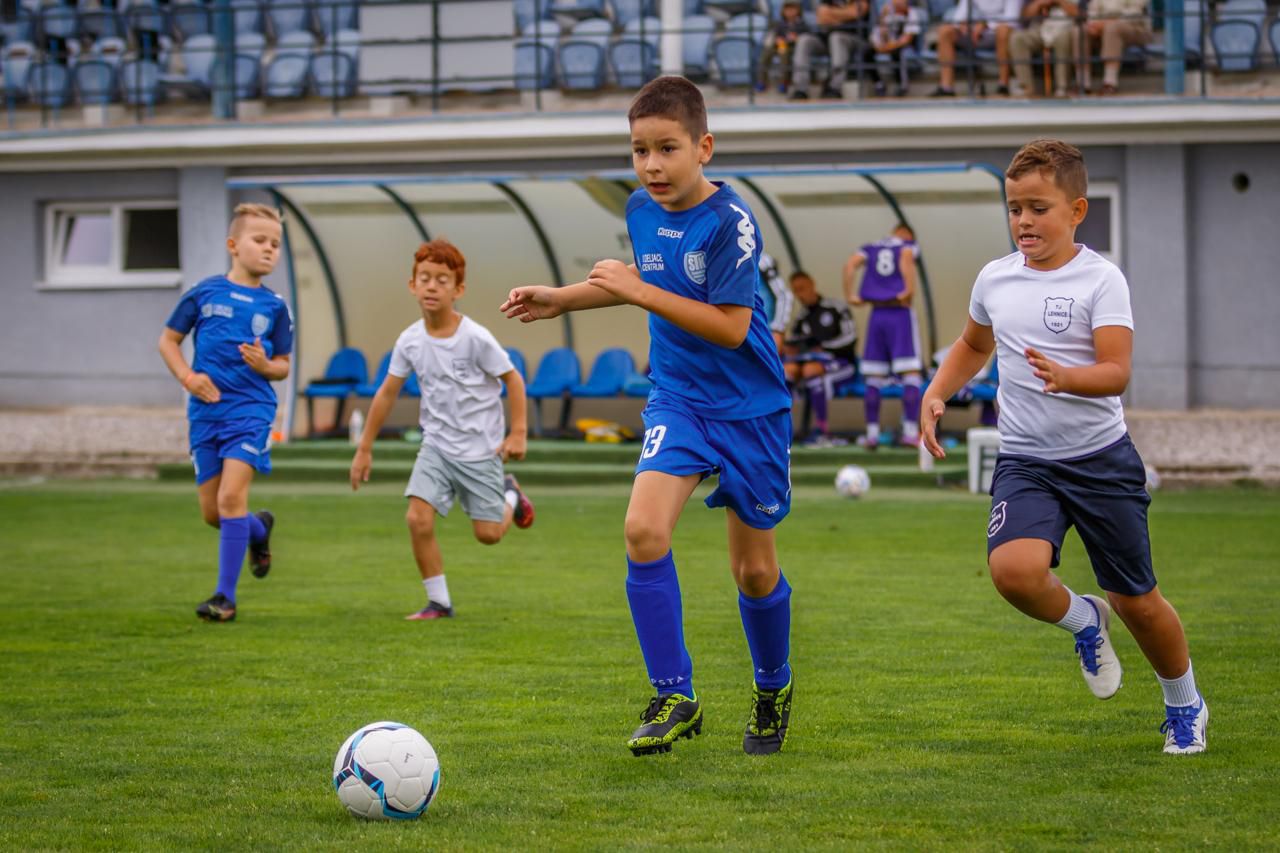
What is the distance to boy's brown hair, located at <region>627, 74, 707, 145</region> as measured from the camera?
496 cm

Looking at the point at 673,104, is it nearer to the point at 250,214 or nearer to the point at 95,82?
the point at 250,214

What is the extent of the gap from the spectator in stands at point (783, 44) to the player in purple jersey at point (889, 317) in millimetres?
3731

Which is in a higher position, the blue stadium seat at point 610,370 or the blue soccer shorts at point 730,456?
the blue soccer shorts at point 730,456

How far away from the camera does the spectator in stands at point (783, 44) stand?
1991cm

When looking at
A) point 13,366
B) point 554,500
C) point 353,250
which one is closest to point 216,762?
point 554,500

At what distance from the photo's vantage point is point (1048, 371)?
183 inches

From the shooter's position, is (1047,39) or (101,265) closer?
(1047,39)

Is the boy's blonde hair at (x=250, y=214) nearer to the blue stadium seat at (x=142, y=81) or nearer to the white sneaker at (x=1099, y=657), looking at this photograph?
the white sneaker at (x=1099, y=657)

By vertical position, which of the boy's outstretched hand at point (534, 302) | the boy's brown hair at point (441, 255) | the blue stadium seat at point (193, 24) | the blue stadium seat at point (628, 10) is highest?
the blue stadium seat at point (193, 24)

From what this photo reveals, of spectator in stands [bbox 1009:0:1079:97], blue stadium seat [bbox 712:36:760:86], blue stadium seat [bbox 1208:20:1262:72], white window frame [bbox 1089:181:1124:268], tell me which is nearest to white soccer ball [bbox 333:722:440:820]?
spectator in stands [bbox 1009:0:1079:97]

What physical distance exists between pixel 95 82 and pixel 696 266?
779 inches

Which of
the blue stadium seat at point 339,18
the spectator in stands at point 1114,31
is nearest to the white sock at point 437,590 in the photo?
the spectator in stands at point 1114,31

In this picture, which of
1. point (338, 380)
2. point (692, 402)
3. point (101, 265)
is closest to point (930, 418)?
point (692, 402)

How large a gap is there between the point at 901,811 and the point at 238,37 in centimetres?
2086
